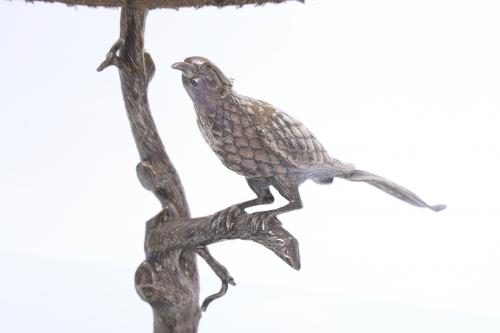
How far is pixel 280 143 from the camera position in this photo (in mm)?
1613

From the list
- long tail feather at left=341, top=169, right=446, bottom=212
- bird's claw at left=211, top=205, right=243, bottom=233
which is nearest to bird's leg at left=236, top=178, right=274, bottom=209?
bird's claw at left=211, top=205, right=243, bottom=233

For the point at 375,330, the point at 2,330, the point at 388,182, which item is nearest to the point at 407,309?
the point at 375,330

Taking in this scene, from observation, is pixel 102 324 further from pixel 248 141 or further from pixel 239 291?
pixel 248 141

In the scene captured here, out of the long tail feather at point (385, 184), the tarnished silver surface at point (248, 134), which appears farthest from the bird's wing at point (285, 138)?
the long tail feather at point (385, 184)

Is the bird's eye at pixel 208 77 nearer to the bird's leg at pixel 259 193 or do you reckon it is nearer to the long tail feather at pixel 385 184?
the bird's leg at pixel 259 193

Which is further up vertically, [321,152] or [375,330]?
[321,152]

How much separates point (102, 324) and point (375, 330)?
714 mm

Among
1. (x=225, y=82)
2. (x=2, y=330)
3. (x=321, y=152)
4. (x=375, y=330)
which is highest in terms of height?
(x=225, y=82)

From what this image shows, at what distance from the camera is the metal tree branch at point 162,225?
1726 millimetres

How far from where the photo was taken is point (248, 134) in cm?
160

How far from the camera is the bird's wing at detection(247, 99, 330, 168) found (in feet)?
5.27

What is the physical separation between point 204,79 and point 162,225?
348mm

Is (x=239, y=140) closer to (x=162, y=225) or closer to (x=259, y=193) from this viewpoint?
(x=259, y=193)

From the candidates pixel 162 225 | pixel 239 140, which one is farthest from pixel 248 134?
pixel 162 225
